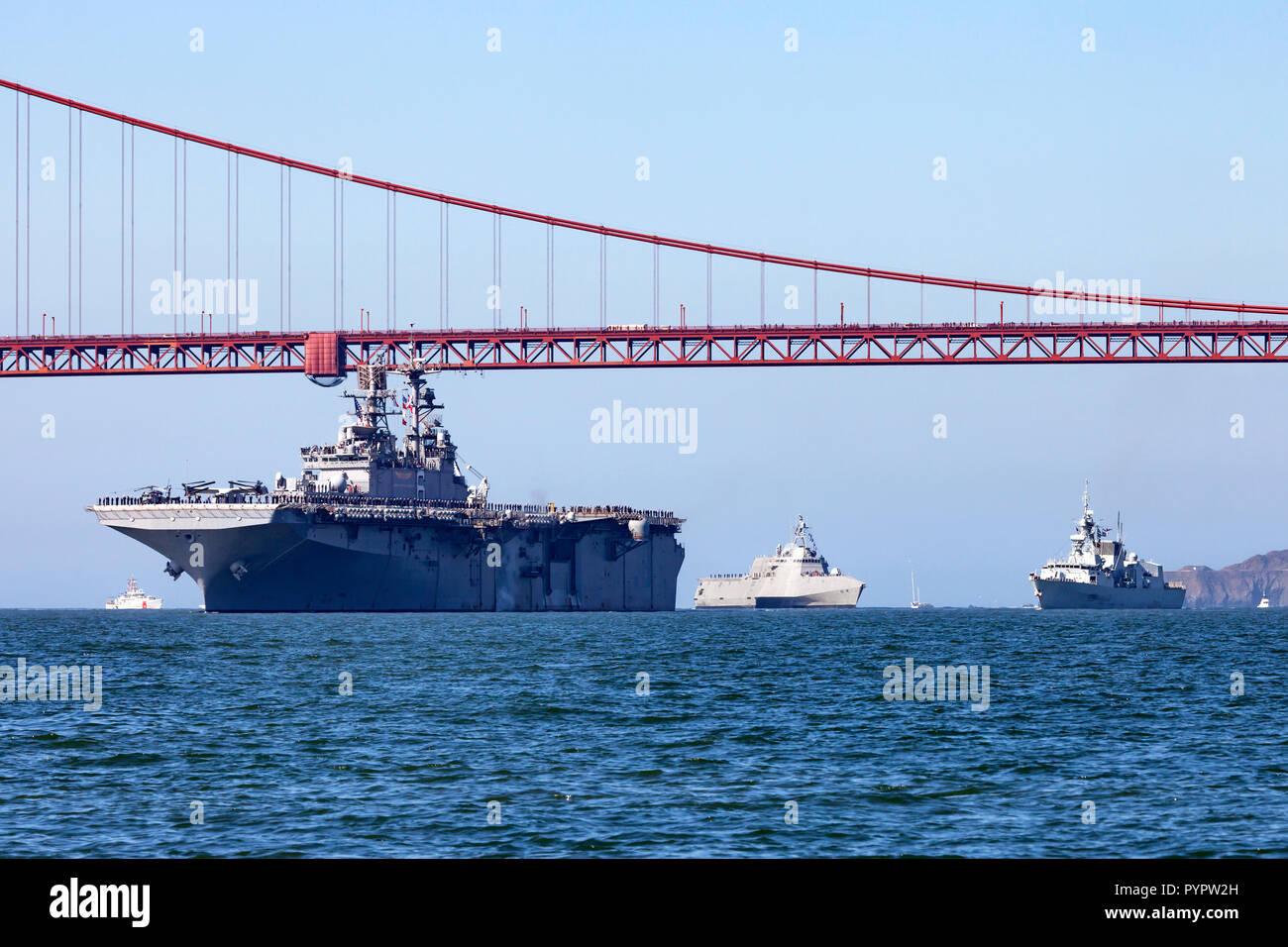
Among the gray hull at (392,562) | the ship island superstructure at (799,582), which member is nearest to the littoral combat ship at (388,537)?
the gray hull at (392,562)

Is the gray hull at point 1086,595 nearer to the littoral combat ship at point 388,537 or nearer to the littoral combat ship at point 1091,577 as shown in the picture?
the littoral combat ship at point 1091,577

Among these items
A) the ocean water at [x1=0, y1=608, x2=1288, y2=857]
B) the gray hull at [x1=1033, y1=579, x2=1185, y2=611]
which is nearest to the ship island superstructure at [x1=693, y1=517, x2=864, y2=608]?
the gray hull at [x1=1033, y1=579, x2=1185, y2=611]

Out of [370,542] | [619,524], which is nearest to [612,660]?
[370,542]

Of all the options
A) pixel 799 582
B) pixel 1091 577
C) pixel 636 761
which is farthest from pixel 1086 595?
pixel 636 761
